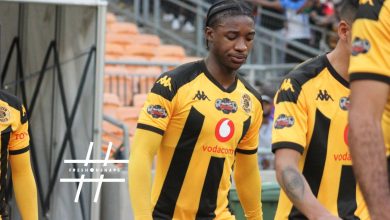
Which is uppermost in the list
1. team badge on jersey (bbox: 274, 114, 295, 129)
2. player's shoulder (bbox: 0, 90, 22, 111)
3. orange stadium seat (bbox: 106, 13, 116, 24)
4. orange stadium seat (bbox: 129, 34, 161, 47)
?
team badge on jersey (bbox: 274, 114, 295, 129)

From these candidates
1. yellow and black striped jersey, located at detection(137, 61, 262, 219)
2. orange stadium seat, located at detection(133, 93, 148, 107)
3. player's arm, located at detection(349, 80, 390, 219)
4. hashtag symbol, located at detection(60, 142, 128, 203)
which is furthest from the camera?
orange stadium seat, located at detection(133, 93, 148, 107)

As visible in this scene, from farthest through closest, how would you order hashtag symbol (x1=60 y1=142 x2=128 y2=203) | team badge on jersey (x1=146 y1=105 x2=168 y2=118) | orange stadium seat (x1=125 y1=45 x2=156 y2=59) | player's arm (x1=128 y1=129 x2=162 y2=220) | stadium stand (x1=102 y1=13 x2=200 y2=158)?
1. orange stadium seat (x1=125 y1=45 x2=156 y2=59)
2. stadium stand (x1=102 y1=13 x2=200 y2=158)
3. hashtag symbol (x1=60 y1=142 x2=128 y2=203)
4. team badge on jersey (x1=146 y1=105 x2=168 y2=118)
5. player's arm (x1=128 y1=129 x2=162 y2=220)

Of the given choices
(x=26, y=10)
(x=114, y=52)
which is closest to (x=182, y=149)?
(x=26, y=10)

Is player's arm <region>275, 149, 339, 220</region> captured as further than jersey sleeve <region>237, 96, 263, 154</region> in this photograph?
No

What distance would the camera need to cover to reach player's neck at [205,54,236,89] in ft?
22.2

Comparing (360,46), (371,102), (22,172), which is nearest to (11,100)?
(22,172)

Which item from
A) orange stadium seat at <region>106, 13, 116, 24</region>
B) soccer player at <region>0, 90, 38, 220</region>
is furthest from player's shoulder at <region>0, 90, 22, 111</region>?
orange stadium seat at <region>106, 13, 116, 24</region>

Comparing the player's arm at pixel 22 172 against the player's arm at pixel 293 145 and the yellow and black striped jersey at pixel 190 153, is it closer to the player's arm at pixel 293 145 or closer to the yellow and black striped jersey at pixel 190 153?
the yellow and black striped jersey at pixel 190 153

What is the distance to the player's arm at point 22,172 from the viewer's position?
736cm

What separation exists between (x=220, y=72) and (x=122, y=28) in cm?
1199

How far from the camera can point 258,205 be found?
7109 mm

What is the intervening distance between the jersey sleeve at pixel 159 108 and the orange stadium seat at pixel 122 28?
11953 millimetres

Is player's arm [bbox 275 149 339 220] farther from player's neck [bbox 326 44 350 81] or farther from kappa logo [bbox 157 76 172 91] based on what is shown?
kappa logo [bbox 157 76 172 91]

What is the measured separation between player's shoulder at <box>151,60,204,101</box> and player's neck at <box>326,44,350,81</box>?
120cm
